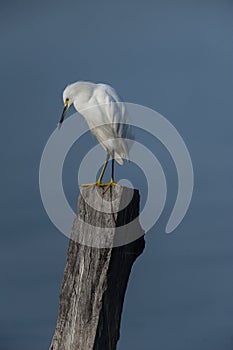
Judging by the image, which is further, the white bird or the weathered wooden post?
the white bird

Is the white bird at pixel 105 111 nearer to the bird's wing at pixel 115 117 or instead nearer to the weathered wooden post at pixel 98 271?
the bird's wing at pixel 115 117

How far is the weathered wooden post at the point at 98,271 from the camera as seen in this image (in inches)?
89.4

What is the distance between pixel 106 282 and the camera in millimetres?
2258

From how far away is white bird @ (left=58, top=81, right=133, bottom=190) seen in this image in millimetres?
3541

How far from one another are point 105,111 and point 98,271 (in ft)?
4.90

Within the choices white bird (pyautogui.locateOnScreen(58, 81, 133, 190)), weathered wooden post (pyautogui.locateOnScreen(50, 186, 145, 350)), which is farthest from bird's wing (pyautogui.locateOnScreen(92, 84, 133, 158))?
weathered wooden post (pyautogui.locateOnScreen(50, 186, 145, 350))

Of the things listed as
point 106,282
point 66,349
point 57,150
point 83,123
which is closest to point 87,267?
point 106,282

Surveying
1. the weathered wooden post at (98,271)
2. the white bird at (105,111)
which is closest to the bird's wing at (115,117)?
the white bird at (105,111)

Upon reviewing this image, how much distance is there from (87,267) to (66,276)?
13 centimetres

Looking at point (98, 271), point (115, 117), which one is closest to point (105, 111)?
point (115, 117)

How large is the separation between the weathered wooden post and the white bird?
1.14 meters

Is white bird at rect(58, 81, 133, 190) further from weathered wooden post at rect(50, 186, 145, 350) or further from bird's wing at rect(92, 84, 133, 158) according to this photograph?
weathered wooden post at rect(50, 186, 145, 350)

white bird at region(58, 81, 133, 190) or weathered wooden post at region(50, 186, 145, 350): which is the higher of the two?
white bird at region(58, 81, 133, 190)

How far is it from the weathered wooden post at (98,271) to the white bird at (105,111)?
1.14 m
